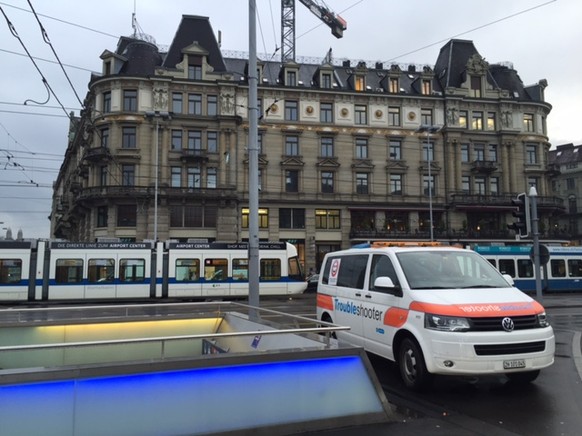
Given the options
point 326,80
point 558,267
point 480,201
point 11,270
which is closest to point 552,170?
point 480,201

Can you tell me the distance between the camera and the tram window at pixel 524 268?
104ft

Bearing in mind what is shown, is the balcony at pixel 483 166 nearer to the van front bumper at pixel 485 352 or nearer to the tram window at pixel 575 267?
the tram window at pixel 575 267

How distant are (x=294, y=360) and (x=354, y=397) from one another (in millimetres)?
763

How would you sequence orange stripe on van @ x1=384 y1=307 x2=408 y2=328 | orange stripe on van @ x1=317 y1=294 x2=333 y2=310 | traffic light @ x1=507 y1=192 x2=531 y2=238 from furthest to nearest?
traffic light @ x1=507 y1=192 x2=531 y2=238 < orange stripe on van @ x1=317 y1=294 x2=333 y2=310 < orange stripe on van @ x1=384 y1=307 x2=408 y2=328

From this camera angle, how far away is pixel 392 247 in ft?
26.0

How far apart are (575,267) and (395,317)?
3117cm

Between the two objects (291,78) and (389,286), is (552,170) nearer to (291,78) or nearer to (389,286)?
(291,78)

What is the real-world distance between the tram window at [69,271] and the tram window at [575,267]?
3038 cm

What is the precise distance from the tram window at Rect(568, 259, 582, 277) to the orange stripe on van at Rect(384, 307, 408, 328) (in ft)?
101

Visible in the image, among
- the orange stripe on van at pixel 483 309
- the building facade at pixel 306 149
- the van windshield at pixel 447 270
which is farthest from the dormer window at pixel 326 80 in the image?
the orange stripe on van at pixel 483 309

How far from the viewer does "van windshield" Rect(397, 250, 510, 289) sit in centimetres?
696

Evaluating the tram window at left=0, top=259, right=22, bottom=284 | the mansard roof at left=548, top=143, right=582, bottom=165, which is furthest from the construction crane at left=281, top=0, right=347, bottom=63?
the mansard roof at left=548, top=143, right=582, bottom=165

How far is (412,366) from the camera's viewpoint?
6.62 m

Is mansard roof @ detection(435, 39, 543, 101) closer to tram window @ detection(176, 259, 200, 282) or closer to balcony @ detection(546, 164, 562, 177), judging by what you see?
balcony @ detection(546, 164, 562, 177)
